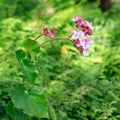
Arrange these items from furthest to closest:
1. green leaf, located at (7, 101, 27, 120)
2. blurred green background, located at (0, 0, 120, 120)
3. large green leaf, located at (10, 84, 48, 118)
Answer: blurred green background, located at (0, 0, 120, 120), green leaf, located at (7, 101, 27, 120), large green leaf, located at (10, 84, 48, 118)

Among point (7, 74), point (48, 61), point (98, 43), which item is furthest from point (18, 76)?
point (98, 43)

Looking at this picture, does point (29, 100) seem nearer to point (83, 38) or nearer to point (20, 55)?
point (20, 55)

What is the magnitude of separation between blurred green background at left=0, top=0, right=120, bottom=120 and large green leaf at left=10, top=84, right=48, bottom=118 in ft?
0.93

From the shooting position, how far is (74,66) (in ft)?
14.9

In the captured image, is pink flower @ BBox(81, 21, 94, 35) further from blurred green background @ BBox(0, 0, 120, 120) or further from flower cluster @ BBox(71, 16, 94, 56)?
blurred green background @ BBox(0, 0, 120, 120)

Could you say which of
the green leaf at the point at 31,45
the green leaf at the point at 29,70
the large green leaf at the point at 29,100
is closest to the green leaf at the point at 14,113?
the large green leaf at the point at 29,100

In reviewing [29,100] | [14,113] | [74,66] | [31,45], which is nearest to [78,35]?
[31,45]

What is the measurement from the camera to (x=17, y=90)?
2725mm

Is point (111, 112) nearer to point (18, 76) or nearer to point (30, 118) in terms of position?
point (30, 118)

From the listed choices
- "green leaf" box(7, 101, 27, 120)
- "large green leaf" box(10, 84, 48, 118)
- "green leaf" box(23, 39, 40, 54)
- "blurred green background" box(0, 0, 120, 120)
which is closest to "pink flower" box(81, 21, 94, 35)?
"blurred green background" box(0, 0, 120, 120)

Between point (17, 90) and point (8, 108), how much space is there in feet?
0.55

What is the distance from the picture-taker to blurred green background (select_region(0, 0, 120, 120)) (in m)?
3.45

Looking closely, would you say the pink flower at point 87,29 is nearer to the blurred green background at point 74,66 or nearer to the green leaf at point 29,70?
the blurred green background at point 74,66

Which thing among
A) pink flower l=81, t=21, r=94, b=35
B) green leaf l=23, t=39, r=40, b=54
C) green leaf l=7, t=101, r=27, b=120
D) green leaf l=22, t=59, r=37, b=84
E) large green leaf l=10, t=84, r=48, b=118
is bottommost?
green leaf l=7, t=101, r=27, b=120
